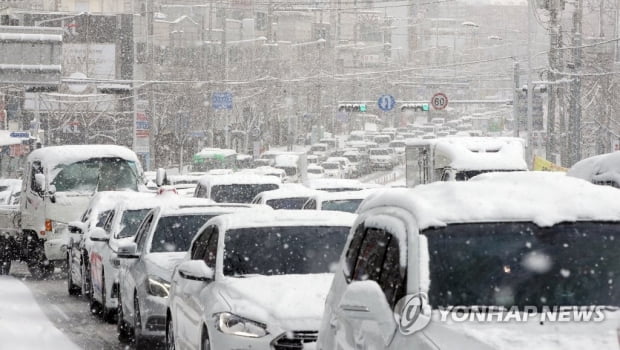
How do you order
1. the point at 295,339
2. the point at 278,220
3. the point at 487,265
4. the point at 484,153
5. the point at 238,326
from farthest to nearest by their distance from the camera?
the point at 484,153, the point at 278,220, the point at 238,326, the point at 295,339, the point at 487,265

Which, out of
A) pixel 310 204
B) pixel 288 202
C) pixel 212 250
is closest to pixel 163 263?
pixel 212 250

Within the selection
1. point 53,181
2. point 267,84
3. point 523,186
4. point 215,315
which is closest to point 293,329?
point 215,315

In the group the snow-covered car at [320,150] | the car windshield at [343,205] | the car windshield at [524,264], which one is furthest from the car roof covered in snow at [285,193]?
the snow-covered car at [320,150]

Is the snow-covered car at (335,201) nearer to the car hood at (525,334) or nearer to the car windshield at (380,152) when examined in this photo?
the car hood at (525,334)

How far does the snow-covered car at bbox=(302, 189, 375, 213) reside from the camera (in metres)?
20.1

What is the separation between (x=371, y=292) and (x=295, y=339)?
3.42 meters

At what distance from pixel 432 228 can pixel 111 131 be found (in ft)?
286

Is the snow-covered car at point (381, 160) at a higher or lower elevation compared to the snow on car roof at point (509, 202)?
lower

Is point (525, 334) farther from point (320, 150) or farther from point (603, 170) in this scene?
point (320, 150)

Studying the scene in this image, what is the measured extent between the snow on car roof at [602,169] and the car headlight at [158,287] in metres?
4.34

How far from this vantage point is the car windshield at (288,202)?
22453 mm

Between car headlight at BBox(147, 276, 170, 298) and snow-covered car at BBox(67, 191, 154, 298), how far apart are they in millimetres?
6075

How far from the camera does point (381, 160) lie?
94.6 m

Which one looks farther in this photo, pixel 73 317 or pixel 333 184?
pixel 333 184
